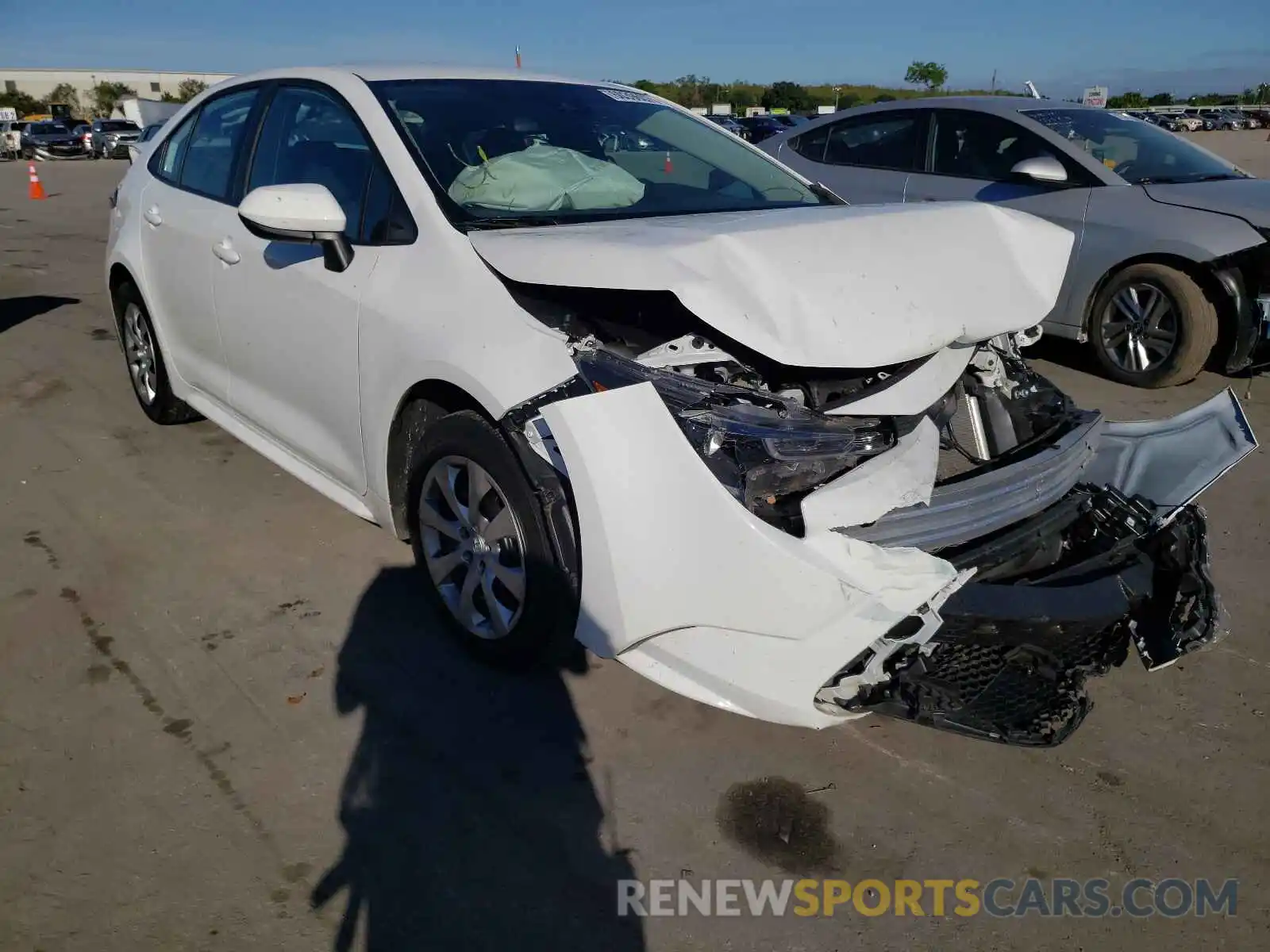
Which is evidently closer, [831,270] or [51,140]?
[831,270]

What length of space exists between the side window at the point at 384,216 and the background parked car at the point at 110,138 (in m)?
36.6

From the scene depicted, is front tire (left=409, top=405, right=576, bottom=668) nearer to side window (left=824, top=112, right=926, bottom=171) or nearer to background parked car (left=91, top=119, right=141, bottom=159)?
side window (left=824, top=112, right=926, bottom=171)

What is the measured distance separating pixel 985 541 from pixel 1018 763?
2.29ft

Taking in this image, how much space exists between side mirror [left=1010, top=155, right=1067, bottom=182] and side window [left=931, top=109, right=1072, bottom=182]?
1.83 ft

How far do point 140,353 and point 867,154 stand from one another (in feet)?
16.7

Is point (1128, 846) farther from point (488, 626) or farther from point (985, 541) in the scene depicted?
point (488, 626)

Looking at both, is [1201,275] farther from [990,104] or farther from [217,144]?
[217,144]

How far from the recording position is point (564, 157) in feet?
11.1

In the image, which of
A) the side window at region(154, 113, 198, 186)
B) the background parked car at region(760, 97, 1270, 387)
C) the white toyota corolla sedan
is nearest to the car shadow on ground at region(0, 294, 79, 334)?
the side window at region(154, 113, 198, 186)

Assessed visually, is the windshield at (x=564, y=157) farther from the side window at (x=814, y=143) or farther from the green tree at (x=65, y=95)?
the green tree at (x=65, y=95)

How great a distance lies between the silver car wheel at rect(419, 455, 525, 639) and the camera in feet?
9.06

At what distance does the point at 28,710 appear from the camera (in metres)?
2.88

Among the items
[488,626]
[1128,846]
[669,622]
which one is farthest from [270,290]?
[1128,846]

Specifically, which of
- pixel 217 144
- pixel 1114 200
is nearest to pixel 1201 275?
pixel 1114 200
